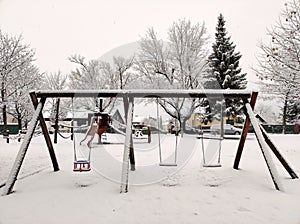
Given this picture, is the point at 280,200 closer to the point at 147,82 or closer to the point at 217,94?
the point at 217,94

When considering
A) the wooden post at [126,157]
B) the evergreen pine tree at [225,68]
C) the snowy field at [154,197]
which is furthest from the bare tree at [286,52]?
the evergreen pine tree at [225,68]

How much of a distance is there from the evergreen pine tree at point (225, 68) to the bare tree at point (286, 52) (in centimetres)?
835

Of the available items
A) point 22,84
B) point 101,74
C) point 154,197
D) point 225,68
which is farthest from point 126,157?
point 101,74

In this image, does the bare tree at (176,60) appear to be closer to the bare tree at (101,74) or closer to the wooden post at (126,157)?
the bare tree at (101,74)

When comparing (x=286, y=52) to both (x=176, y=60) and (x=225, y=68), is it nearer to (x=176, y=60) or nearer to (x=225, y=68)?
(x=176, y=60)

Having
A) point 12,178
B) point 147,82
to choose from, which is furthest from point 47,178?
point 147,82

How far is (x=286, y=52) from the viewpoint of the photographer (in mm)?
5949

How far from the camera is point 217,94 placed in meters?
3.14

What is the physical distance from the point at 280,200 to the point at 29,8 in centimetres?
452

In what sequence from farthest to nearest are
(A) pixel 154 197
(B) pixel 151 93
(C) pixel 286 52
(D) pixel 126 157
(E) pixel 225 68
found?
(E) pixel 225 68, (C) pixel 286 52, (B) pixel 151 93, (D) pixel 126 157, (A) pixel 154 197

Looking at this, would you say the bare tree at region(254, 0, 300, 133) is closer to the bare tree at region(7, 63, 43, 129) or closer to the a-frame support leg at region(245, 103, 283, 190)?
the a-frame support leg at region(245, 103, 283, 190)

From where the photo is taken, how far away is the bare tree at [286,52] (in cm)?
579

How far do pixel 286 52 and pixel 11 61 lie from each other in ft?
28.9

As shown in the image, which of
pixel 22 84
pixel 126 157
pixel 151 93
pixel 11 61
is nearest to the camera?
pixel 126 157
